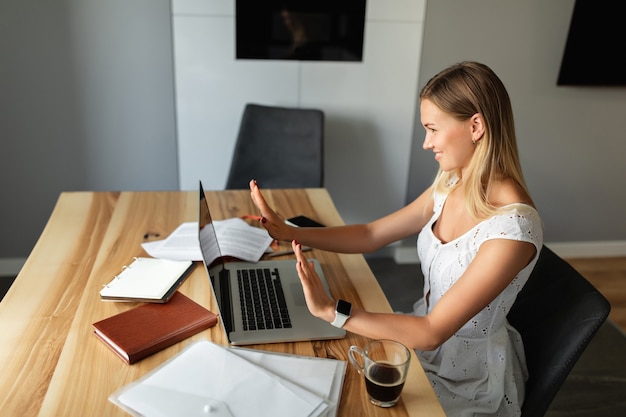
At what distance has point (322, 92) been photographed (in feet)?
9.80

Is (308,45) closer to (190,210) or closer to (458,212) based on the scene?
(190,210)

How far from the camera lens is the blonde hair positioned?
4.32 ft

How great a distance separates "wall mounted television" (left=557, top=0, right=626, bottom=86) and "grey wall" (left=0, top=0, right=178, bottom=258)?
2.08 m

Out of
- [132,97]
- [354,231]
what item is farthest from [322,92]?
[354,231]

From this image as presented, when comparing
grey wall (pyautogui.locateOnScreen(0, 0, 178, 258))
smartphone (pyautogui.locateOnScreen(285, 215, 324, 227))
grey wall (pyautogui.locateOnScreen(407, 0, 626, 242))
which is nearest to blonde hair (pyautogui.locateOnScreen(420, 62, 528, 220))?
smartphone (pyautogui.locateOnScreen(285, 215, 324, 227))

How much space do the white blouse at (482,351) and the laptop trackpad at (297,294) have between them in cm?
35

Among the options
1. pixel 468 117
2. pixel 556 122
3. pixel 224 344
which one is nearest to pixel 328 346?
pixel 224 344

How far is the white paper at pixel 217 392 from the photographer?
38.8 inches

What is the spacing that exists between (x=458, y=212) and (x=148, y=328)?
2.69 ft

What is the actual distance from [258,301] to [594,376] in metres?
1.76

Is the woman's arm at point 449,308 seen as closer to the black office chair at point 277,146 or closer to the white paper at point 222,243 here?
the white paper at point 222,243

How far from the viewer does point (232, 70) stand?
2881 millimetres

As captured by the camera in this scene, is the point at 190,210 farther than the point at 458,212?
Yes

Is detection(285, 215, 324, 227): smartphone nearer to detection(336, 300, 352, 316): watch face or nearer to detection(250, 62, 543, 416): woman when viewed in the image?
detection(250, 62, 543, 416): woman
